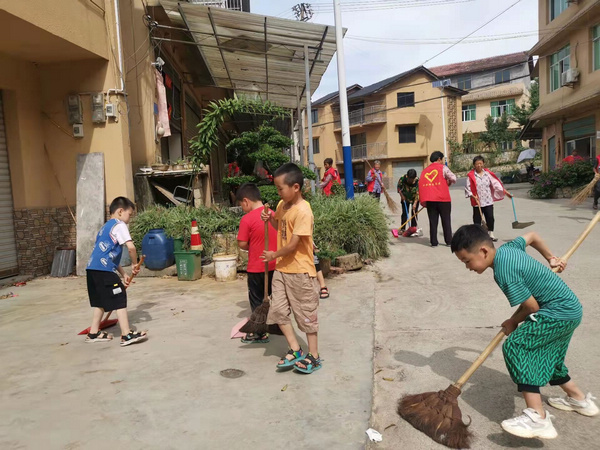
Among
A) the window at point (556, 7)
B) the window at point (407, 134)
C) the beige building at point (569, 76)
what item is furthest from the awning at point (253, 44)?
the window at point (407, 134)

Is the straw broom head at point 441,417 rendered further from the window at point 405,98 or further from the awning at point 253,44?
the window at point 405,98

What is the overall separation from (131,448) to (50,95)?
7.39 metres

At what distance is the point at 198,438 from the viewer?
2713mm

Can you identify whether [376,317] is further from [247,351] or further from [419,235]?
[419,235]

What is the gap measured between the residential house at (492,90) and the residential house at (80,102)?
36.2 m

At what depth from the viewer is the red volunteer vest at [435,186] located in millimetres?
8180

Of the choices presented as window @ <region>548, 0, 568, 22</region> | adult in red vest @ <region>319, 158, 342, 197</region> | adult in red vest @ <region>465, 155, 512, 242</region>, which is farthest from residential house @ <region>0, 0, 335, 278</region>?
window @ <region>548, 0, 568, 22</region>

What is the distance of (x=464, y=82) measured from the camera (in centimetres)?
4531

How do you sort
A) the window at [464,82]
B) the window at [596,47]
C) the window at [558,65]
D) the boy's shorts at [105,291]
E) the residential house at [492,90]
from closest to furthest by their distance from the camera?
the boy's shorts at [105,291], the window at [596,47], the window at [558,65], the residential house at [492,90], the window at [464,82]

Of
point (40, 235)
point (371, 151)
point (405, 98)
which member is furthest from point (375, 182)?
point (371, 151)

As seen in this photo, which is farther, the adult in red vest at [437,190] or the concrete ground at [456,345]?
the adult in red vest at [437,190]

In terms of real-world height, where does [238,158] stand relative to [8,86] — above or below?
below

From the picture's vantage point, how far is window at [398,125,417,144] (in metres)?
39.9

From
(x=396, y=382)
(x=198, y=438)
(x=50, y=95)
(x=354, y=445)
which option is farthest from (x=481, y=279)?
(x=50, y=95)
